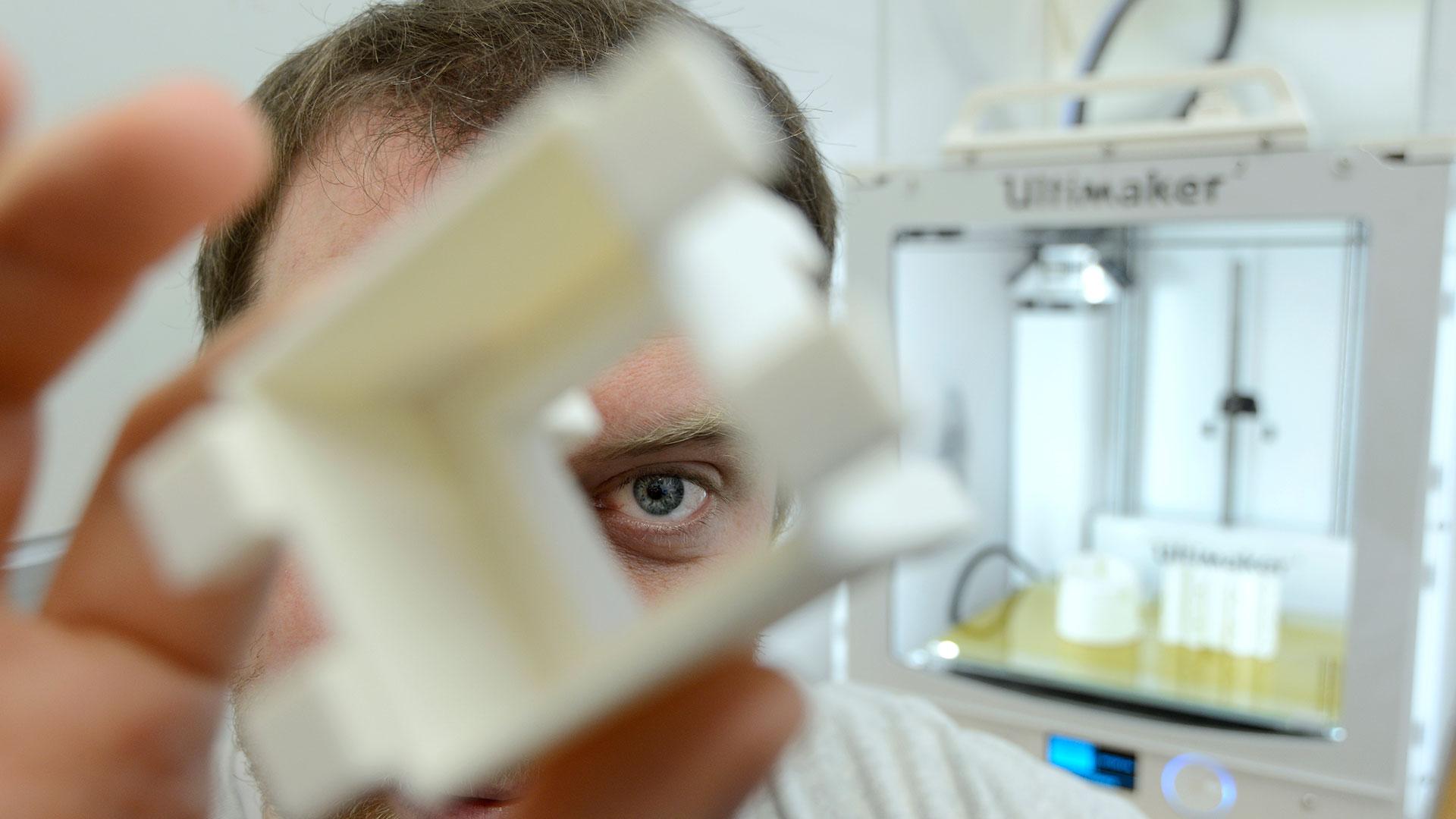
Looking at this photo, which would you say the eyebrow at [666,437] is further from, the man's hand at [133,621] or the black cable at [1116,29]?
the black cable at [1116,29]

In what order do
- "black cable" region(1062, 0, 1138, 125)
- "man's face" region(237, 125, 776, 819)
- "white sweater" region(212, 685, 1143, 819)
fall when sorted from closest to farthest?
"man's face" region(237, 125, 776, 819) < "white sweater" region(212, 685, 1143, 819) < "black cable" region(1062, 0, 1138, 125)

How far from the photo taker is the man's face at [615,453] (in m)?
0.54

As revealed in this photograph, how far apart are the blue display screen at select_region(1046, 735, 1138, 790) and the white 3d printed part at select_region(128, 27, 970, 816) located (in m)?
1.13

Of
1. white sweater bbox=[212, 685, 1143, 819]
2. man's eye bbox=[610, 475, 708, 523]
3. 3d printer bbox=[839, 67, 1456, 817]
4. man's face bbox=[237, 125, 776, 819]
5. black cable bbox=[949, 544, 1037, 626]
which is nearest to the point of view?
man's face bbox=[237, 125, 776, 819]

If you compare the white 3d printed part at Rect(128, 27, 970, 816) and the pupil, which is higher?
the white 3d printed part at Rect(128, 27, 970, 816)

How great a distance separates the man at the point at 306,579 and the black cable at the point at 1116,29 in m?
1.07

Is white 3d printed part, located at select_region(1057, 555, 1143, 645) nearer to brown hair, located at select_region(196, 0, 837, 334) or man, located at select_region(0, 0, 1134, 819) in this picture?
man, located at select_region(0, 0, 1134, 819)

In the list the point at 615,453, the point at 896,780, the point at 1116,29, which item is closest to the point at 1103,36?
the point at 1116,29

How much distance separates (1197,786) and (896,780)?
0.54 m

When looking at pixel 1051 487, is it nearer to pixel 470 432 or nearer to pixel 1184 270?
pixel 1184 270

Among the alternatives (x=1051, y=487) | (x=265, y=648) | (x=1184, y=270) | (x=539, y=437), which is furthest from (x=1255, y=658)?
(x=539, y=437)

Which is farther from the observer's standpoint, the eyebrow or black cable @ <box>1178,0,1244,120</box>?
black cable @ <box>1178,0,1244,120</box>

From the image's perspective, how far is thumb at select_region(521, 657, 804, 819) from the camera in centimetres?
23

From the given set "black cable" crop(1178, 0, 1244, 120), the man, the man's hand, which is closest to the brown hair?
the man
